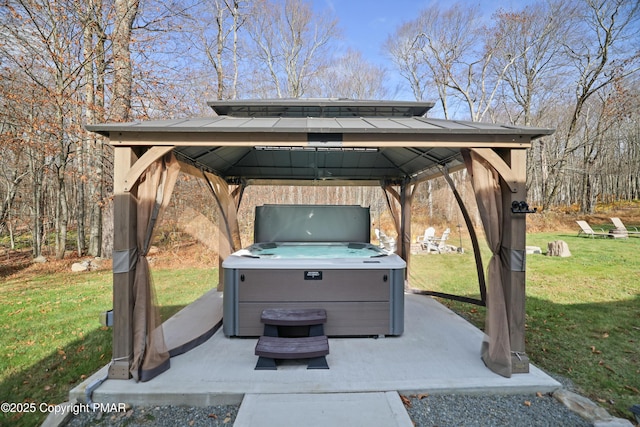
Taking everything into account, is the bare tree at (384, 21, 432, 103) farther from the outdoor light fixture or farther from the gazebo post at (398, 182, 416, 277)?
the outdoor light fixture

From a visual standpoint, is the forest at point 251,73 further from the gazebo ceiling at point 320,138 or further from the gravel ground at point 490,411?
the gravel ground at point 490,411

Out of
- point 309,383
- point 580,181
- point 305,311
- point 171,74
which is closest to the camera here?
point 309,383

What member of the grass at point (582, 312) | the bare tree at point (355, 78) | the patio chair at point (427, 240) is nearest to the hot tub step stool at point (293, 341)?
the grass at point (582, 312)

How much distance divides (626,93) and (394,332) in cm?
1844

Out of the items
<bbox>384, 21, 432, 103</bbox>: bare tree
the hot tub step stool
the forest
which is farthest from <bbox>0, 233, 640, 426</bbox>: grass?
<bbox>384, 21, 432, 103</bbox>: bare tree

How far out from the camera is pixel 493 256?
298cm

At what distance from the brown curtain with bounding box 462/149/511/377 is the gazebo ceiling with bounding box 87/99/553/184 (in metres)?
0.27

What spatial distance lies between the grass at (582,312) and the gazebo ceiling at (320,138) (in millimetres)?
2243

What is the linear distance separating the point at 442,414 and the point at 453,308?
292 cm

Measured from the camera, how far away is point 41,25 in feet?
23.7

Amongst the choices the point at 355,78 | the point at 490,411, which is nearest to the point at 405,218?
the point at 490,411

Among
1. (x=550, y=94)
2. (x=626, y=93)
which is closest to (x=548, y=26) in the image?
(x=550, y=94)

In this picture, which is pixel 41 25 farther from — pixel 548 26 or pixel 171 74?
pixel 548 26

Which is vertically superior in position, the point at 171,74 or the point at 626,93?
the point at 626,93
